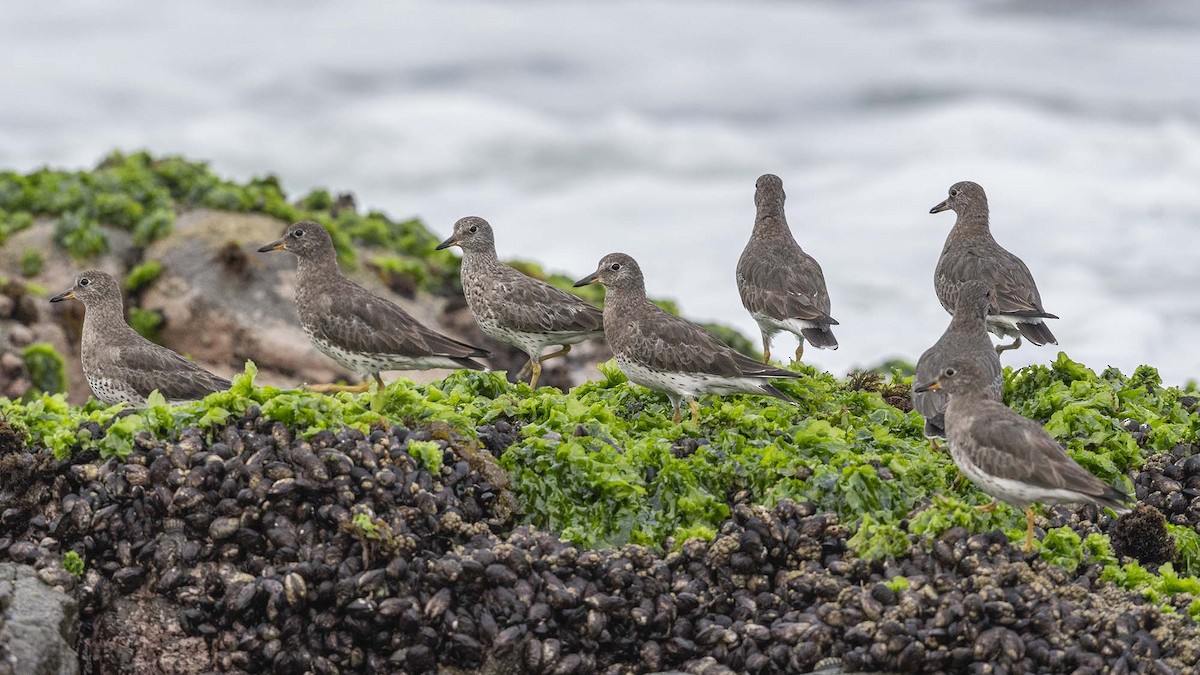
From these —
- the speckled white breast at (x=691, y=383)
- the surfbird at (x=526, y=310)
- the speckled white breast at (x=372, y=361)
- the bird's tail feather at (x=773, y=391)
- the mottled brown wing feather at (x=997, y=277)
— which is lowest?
the speckled white breast at (x=372, y=361)

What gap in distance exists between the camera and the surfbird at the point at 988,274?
42.8 ft

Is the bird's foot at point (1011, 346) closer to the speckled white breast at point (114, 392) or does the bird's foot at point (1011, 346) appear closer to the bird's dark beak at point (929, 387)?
the bird's dark beak at point (929, 387)

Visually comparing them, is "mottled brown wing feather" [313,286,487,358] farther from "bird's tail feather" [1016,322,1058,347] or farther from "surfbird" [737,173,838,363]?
"bird's tail feather" [1016,322,1058,347]

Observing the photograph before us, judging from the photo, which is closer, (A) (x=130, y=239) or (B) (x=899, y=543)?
(B) (x=899, y=543)

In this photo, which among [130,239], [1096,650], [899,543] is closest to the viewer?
→ [1096,650]

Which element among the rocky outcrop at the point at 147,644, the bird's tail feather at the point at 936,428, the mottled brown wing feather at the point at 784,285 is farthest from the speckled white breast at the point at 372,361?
the bird's tail feather at the point at 936,428

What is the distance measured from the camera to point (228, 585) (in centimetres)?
919

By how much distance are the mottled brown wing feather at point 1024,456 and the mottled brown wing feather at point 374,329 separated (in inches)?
193

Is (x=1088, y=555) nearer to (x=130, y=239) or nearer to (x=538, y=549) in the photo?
(x=538, y=549)

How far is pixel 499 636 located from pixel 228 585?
1.83 meters

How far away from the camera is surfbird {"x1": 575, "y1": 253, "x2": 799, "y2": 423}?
11438 millimetres

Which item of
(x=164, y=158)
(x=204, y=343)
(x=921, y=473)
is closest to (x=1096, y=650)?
(x=921, y=473)

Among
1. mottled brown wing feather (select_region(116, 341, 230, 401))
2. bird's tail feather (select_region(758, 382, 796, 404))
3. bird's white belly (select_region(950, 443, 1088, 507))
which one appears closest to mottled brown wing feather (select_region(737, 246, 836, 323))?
bird's tail feather (select_region(758, 382, 796, 404))

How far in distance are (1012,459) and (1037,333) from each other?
4005 mm
